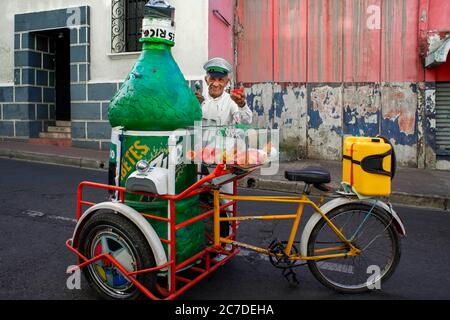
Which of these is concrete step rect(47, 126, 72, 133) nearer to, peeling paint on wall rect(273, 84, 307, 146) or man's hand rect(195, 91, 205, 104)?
peeling paint on wall rect(273, 84, 307, 146)

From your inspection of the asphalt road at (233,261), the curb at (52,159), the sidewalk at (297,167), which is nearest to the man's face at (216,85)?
the sidewalk at (297,167)

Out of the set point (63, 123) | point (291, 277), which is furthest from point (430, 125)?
point (63, 123)

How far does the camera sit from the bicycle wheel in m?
3.21

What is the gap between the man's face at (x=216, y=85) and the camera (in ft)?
12.3

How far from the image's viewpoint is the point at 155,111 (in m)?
2.96

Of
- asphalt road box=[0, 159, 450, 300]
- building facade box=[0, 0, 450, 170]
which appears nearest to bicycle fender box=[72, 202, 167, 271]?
asphalt road box=[0, 159, 450, 300]

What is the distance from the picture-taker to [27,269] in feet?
12.1

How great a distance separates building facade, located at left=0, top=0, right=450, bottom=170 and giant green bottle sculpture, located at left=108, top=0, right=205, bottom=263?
7.26 meters

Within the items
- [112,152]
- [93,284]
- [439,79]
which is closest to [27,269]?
[93,284]

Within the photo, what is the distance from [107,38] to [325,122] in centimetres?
582

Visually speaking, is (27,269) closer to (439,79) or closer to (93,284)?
(93,284)

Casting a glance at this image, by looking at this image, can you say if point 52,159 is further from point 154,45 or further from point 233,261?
point 154,45

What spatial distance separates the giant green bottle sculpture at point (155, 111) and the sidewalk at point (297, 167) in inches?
68.7

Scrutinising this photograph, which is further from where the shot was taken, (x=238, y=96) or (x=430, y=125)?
(x=430, y=125)
